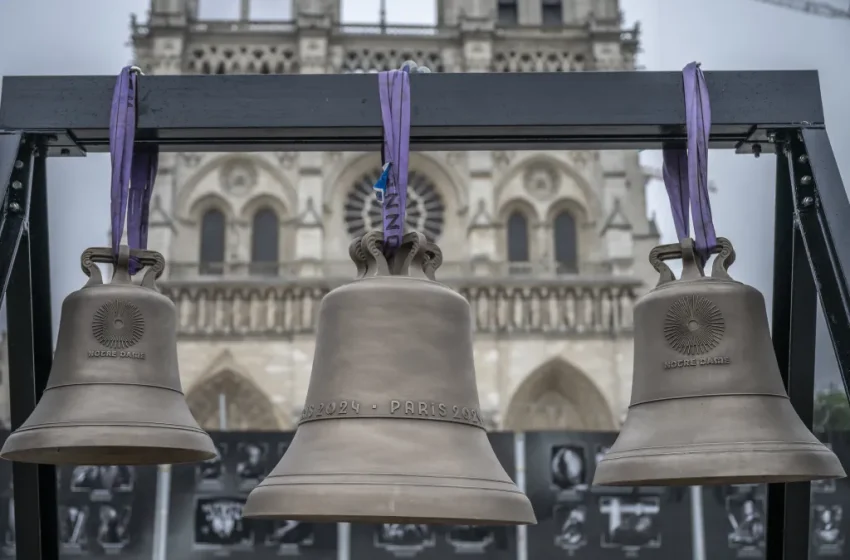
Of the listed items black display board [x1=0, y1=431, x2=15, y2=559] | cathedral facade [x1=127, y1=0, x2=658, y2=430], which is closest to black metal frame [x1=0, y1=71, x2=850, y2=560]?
black display board [x1=0, y1=431, x2=15, y2=559]

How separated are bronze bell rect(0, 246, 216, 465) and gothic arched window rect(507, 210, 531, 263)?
73.4 ft

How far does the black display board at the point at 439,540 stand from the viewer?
22.1ft

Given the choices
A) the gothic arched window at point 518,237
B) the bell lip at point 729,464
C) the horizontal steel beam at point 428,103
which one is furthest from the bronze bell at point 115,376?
the gothic arched window at point 518,237

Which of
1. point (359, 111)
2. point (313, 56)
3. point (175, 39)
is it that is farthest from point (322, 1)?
point (359, 111)

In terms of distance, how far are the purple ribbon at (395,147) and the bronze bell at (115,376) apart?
713 millimetres

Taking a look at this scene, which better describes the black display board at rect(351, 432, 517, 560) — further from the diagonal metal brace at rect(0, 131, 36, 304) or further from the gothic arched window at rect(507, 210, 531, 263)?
the gothic arched window at rect(507, 210, 531, 263)

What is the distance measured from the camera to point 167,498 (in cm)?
676

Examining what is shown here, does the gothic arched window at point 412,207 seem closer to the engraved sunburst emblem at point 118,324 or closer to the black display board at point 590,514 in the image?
the black display board at point 590,514

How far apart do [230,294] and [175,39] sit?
6588mm

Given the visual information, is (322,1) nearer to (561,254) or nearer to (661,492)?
(561,254)

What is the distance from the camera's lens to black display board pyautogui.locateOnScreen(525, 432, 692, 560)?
6766mm

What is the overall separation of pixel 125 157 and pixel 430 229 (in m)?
22.4

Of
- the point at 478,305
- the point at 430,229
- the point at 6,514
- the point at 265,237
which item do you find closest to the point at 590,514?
the point at 6,514

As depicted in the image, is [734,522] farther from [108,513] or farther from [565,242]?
[565,242]
